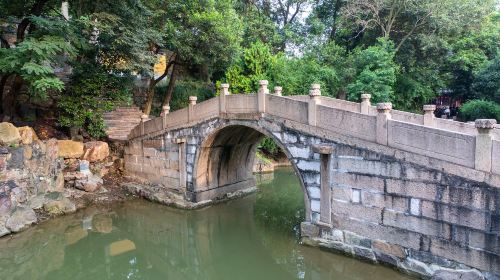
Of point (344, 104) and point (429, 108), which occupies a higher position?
point (344, 104)

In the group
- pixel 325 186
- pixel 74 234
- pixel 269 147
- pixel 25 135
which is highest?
pixel 25 135

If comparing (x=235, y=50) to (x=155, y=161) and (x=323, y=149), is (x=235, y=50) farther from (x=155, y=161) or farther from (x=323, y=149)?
(x=323, y=149)

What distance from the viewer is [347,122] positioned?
8.10 metres

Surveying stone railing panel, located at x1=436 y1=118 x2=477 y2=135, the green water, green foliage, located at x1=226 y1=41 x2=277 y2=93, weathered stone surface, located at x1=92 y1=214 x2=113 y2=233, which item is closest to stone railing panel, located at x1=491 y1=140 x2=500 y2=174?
the green water

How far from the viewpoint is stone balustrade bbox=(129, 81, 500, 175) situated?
6293 millimetres

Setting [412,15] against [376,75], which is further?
[412,15]

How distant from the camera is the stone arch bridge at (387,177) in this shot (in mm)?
6387

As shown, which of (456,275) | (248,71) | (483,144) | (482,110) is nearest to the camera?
(483,144)

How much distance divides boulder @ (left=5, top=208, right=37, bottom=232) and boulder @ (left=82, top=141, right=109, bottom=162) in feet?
11.2

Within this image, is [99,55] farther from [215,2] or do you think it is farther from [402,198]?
[402,198]

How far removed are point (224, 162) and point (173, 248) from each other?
13.4 feet

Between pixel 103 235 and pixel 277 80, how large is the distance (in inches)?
430

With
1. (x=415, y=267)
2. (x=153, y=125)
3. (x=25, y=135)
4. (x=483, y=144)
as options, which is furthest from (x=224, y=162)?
(x=483, y=144)

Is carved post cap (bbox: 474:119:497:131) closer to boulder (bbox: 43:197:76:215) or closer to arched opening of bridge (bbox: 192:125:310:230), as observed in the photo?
arched opening of bridge (bbox: 192:125:310:230)
